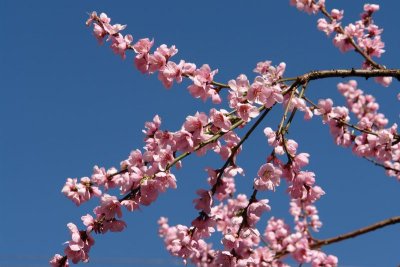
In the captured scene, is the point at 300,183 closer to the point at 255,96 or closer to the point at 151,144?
the point at 255,96

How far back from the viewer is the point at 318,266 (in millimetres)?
5906

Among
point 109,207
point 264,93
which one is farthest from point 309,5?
point 109,207

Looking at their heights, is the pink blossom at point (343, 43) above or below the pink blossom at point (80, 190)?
above

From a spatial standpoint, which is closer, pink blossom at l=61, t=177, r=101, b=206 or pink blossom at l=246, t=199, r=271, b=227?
pink blossom at l=246, t=199, r=271, b=227

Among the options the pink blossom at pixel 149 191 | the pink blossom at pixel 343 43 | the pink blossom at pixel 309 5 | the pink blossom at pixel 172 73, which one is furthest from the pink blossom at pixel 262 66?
the pink blossom at pixel 309 5

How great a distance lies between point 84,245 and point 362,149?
3107mm

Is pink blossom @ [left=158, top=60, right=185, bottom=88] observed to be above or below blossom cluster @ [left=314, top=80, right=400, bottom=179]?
below

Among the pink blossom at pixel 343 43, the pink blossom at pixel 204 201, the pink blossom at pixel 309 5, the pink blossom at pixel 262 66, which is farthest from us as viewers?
the pink blossom at pixel 309 5

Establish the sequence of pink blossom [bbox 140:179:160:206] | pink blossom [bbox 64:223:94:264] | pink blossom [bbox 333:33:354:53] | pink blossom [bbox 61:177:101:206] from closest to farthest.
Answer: pink blossom [bbox 140:179:160:206] → pink blossom [bbox 64:223:94:264] → pink blossom [bbox 61:177:101:206] → pink blossom [bbox 333:33:354:53]

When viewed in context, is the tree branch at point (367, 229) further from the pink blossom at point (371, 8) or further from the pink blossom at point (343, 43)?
the pink blossom at point (371, 8)

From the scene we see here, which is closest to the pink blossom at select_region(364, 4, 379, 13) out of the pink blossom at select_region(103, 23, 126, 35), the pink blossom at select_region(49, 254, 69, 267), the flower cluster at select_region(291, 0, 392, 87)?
the flower cluster at select_region(291, 0, 392, 87)

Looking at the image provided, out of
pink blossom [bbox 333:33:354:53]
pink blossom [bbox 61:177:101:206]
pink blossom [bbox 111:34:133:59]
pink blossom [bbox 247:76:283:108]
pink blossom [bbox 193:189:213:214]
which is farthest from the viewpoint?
pink blossom [bbox 333:33:354:53]

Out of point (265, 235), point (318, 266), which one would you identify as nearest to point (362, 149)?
point (318, 266)

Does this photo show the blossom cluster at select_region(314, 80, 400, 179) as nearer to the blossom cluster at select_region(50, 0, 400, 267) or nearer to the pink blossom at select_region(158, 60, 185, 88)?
the blossom cluster at select_region(50, 0, 400, 267)
